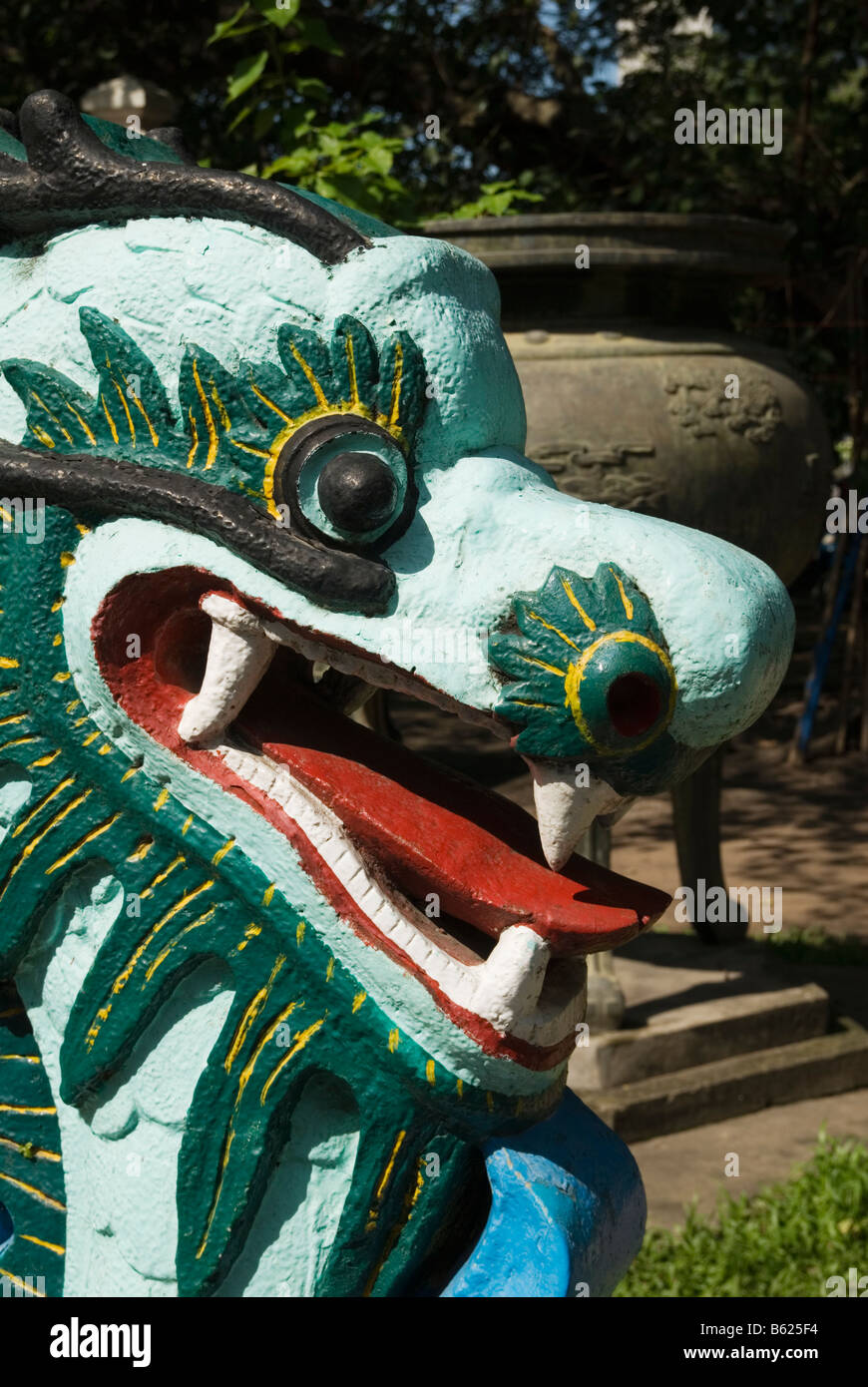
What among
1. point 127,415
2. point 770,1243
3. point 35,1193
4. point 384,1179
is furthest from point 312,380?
point 770,1243

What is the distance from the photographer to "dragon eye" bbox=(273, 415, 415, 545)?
115 centimetres

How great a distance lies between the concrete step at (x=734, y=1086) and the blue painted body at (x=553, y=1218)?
6.18 ft

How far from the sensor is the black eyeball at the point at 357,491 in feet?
3.76

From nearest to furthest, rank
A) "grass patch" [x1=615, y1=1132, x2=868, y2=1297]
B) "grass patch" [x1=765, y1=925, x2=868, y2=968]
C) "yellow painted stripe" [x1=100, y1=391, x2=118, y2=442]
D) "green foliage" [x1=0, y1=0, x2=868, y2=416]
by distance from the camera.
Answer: "yellow painted stripe" [x1=100, y1=391, x2=118, y2=442] < "grass patch" [x1=615, y1=1132, x2=868, y2=1297] < "grass patch" [x1=765, y1=925, x2=868, y2=968] < "green foliage" [x1=0, y1=0, x2=868, y2=416]

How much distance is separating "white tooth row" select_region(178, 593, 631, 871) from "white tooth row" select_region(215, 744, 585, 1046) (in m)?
0.04

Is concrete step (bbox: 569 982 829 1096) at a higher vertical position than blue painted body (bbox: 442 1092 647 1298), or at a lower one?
lower

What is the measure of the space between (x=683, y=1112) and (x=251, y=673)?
239cm

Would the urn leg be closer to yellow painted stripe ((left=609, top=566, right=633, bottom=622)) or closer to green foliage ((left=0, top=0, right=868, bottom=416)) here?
green foliage ((left=0, top=0, right=868, bottom=416))

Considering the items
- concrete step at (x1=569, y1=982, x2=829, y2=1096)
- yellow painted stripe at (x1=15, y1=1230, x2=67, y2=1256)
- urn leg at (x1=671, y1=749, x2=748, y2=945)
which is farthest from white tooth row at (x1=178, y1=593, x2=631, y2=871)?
urn leg at (x1=671, y1=749, x2=748, y2=945)

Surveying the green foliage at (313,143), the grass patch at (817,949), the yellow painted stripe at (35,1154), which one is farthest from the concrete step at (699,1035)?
the yellow painted stripe at (35,1154)

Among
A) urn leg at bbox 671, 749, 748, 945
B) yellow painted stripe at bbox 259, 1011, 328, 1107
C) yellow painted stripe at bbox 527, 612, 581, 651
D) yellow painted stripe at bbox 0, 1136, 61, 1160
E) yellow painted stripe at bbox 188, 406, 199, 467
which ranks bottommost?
urn leg at bbox 671, 749, 748, 945

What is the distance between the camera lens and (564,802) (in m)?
1.18

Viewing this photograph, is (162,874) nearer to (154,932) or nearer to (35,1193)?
(154,932)

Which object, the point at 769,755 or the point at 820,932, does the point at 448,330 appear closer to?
the point at 820,932
